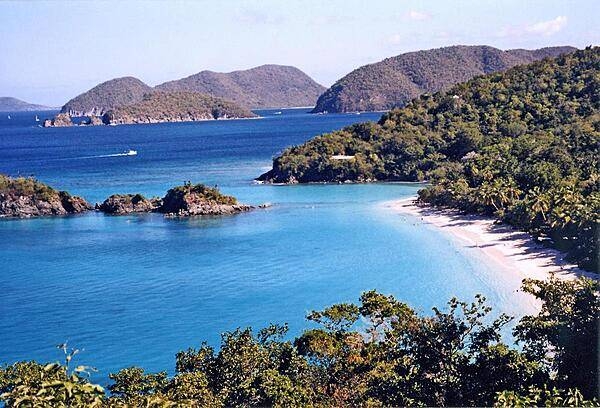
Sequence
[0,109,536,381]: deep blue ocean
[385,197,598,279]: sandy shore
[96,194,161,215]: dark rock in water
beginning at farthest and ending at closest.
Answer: [96,194,161,215]: dark rock in water → [385,197,598,279]: sandy shore → [0,109,536,381]: deep blue ocean

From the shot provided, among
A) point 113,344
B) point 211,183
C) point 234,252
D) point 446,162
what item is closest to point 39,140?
point 211,183

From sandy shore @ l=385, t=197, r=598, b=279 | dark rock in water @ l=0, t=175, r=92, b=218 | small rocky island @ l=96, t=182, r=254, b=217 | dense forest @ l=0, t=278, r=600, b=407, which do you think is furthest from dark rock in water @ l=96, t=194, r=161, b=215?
dense forest @ l=0, t=278, r=600, b=407

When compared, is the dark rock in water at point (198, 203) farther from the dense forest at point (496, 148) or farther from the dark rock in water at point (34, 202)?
the dense forest at point (496, 148)

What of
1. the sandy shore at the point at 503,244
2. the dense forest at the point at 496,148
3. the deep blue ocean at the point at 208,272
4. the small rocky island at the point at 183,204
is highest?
the dense forest at the point at 496,148

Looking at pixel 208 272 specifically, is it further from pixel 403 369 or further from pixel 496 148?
pixel 496 148

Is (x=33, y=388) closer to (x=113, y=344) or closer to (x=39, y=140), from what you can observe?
(x=113, y=344)

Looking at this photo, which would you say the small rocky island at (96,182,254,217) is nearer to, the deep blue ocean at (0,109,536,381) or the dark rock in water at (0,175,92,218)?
the deep blue ocean at (0,109,536,381)

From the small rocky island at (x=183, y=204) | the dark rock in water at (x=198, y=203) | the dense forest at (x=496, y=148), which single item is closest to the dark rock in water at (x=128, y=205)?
the small rocky island at (x=183, y=204)

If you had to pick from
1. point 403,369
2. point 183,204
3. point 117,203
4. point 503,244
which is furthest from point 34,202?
point 403,369
